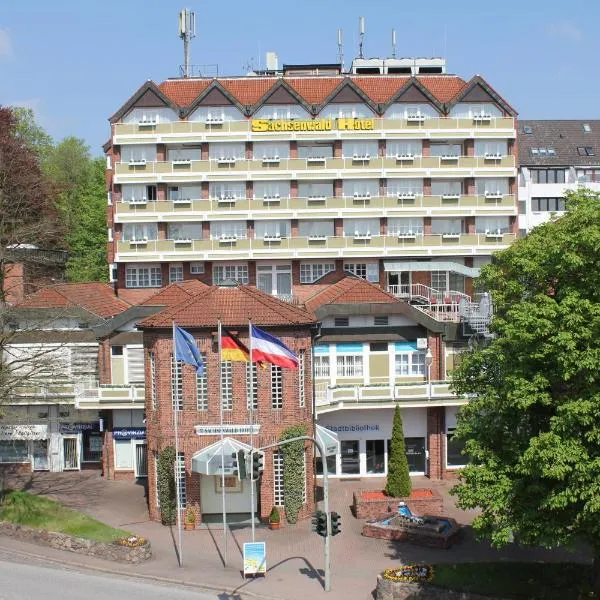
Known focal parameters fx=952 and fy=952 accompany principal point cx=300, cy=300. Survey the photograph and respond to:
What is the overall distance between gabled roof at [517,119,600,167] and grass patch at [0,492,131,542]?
56.8 meters

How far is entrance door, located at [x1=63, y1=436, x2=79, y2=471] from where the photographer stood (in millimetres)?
52287

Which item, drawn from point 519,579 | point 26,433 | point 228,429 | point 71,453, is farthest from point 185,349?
point 71,453

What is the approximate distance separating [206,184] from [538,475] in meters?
37.8

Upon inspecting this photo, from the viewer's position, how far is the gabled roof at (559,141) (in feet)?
281

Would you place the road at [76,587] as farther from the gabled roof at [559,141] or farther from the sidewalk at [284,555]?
the gabled roof at [559,141]

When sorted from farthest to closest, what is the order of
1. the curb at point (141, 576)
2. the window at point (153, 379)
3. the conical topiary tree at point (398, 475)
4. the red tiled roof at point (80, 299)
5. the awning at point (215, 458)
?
the red tiled roof at point (80, 299), the conical topiary tree at point (398, 475), the window at point (153, 379), the awning at point (215, 458), the curb at point (141, 576)

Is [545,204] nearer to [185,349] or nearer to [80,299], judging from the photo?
[80,299]

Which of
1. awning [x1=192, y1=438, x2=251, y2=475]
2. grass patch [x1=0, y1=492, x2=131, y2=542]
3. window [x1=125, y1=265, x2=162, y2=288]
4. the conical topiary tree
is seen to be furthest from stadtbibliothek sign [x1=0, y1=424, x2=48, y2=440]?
the conical topiary tree

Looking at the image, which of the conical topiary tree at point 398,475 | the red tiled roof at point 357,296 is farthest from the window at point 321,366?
the conical topiary tree at point 398,475

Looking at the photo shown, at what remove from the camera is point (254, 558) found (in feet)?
113

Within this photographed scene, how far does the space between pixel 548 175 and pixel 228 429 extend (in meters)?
53.4

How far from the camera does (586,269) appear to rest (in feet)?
96.2

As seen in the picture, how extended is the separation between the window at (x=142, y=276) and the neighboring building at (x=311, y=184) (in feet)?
0.97

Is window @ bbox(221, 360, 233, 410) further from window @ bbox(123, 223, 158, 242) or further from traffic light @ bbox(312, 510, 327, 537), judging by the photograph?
window @ bbox(123, 223, 158, 242)
